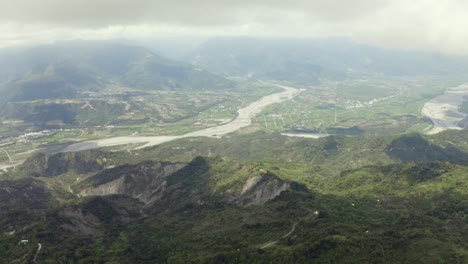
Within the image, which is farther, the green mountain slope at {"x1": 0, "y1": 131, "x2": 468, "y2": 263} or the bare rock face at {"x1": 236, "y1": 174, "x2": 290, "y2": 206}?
the bare rock face at {"x1": 236, "y1": 174, "x2": 290, "y2": 206}

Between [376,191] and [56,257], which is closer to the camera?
[56,257]

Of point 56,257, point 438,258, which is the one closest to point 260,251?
point 438,258

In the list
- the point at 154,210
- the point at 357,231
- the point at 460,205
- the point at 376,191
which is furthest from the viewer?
the point at 154,210

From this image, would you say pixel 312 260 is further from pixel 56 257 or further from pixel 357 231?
pixel 56 257

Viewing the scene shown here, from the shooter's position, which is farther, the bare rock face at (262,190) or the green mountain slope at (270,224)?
the bare rock face at (262,190)

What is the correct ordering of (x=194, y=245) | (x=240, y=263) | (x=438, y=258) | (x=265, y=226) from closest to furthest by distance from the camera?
(x=438, y=258) → (x=240, y=263) → (x=194, y=245) → (x=265, y=226)

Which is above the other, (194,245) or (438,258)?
(438,258)

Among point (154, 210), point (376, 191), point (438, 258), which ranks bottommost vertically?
point (154, 210)
